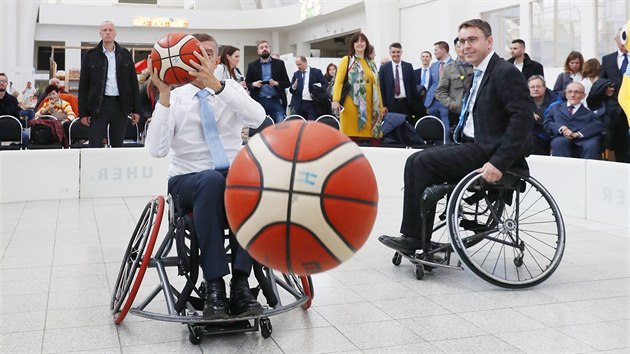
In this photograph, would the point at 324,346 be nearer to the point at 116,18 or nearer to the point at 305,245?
the point at 305,245

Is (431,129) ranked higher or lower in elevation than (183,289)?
higher

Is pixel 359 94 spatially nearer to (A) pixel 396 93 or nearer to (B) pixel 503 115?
(A) pixel 396 93

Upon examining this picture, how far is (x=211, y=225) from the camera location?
10.5ft

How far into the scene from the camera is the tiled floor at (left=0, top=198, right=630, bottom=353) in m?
3.15

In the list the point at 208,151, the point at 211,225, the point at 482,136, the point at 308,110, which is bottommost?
the point at 211,225

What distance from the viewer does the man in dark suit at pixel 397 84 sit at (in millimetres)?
10008

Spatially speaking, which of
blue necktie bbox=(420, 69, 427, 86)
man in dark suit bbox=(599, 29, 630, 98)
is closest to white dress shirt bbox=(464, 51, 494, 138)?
man in dark suit bbox=(599, 29, 630, 98)

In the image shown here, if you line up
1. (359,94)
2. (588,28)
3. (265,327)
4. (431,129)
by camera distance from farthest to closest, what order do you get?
(588,28) → (431,129) → (359,94) → (265,327)

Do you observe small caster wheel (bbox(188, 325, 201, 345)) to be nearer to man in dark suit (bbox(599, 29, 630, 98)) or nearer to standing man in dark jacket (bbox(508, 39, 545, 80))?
man in dark suit (bbox(599, 29, 630, 98))

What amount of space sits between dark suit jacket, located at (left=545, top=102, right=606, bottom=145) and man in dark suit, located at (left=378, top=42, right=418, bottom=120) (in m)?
2.63

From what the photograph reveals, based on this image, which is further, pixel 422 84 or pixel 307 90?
pixel 307 90

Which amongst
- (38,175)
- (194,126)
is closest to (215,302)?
(194,126)

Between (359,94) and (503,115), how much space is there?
435cm

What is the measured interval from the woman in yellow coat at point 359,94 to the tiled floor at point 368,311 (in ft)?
11.0
